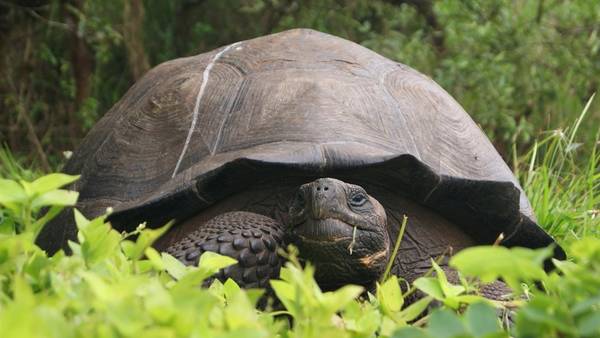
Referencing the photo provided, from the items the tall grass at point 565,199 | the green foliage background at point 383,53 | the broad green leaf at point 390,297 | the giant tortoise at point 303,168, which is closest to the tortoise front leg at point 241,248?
the giant tortoise at point 303,168

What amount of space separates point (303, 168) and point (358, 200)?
194mm

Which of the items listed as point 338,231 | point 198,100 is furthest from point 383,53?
point 338,231

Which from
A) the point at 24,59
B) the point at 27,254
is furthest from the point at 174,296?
the point at 24,59

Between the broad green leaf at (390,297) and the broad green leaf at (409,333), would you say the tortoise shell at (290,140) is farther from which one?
the broad green leaf at (409,333)

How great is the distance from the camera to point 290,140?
3068mm

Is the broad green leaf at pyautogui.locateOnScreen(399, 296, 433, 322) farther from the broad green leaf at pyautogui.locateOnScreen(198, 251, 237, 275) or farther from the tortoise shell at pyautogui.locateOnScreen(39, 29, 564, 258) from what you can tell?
the tortoise shell at pyautogui.locateOnScreen(39, 29, 564, 258)

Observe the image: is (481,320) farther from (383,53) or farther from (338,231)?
(383,53)

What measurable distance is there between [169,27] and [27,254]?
246 inches

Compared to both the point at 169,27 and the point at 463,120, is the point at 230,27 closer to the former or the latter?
the point at 169,27

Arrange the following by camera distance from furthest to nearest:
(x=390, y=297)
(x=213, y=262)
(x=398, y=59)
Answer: (x=398, y=59) < (x=390, y=297) < (x=213, y=262)

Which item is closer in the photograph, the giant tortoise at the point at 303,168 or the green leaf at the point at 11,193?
the green leaf at the point at 11,193

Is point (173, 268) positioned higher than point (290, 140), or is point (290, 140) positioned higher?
point (173, 268)

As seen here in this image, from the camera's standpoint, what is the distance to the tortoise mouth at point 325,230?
2822mm

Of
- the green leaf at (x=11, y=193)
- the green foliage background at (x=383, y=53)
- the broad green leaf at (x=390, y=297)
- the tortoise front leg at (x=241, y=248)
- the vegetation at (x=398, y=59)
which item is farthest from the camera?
the green foliage background at (x=383, y=53)
